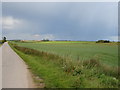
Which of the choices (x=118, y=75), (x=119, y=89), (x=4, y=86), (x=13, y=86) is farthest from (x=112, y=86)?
(x=4, y=86)

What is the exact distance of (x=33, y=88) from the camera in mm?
5613

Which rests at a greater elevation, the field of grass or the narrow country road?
the field of grass

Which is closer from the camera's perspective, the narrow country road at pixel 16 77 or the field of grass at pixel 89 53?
the narrow country road at pixel 16 77

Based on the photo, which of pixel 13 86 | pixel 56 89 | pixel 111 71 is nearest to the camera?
pixel 56 89

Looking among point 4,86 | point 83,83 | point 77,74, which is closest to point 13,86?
point 4,86

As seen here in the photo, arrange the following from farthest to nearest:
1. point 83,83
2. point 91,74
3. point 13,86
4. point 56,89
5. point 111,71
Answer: point 111,71 → point 91,74 → point 83,83 → point 13,86 → point 56,89

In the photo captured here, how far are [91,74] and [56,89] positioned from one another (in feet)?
9.93

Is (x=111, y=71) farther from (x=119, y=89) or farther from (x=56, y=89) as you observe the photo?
(x=56, y=89)

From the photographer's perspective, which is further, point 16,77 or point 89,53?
point 89,53

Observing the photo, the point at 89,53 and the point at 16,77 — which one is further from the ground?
the point at 89,53

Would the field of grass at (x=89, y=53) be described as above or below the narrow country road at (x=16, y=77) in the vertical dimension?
above

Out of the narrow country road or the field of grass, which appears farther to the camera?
the field of grass

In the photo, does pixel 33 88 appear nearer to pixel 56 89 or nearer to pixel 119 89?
pixel 56 89

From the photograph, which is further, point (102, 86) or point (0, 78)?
point (0, 78)
